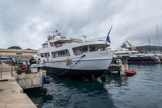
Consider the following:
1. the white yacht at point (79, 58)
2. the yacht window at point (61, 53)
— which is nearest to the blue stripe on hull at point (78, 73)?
the white yacht at point (79, 58)

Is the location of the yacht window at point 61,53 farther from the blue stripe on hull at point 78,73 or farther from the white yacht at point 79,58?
the blue stripe on hull at point 78,73

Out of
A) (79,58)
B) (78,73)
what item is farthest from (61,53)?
(78,73)

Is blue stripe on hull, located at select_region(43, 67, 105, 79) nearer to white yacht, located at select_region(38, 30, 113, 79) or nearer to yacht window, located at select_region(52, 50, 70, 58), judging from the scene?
white yacht, located at select_region(38, 30, 113, 79)

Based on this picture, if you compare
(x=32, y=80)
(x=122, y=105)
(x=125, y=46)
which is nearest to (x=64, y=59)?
(x=32, y=80)

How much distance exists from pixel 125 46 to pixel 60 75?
77.5m

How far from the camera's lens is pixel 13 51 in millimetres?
54312

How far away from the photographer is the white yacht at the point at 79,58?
14488 millimetres

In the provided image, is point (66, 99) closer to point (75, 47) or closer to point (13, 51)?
point (75, 47)

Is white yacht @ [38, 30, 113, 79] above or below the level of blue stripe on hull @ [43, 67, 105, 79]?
above

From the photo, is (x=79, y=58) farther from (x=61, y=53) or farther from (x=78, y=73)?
(x=61, y=53)

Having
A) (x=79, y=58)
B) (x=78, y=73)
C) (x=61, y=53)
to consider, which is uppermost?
(x=61, y=53)

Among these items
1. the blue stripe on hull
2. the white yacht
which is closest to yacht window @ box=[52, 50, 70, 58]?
the white yacht

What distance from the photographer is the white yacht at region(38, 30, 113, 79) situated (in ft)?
47.5

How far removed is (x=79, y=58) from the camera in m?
15.3
